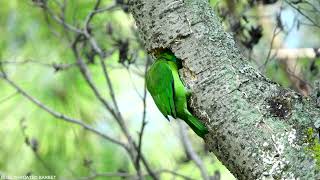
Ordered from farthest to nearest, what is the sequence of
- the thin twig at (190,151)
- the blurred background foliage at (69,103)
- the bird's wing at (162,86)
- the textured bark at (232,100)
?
the blurred background foliage at (69,103) → the thin twig at (190,151) → the bird's wing at (162,86) → the textured bark at (232,100)

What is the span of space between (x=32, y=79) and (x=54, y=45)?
0.26 meters

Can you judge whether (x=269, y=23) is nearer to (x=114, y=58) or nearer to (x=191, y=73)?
(x=114, y=58)

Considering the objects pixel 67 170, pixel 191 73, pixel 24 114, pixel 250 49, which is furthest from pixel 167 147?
pixel 191 73

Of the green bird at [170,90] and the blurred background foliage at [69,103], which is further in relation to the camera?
the blurred background foliage at [69,103]

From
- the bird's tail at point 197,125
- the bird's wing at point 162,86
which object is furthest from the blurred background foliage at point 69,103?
the bird's tail at point 197,125

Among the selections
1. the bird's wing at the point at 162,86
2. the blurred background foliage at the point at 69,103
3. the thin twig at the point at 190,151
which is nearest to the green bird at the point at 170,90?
the bird's wing at the point at 162,86

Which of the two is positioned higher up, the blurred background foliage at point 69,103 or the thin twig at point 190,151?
the blurred background foliage at point 69,103

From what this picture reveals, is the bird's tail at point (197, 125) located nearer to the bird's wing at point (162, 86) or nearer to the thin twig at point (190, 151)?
the bird's wing at point (162, 86)

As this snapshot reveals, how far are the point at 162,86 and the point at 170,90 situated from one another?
0.06 metres

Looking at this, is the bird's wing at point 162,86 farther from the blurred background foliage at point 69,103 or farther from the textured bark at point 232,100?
the blurred background foliage at point 69,103

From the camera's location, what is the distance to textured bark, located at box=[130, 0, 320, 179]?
131 cm

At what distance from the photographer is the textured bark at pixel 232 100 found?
4.29 ft

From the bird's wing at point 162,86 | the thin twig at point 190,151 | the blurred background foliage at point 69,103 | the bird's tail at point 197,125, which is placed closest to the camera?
the bird's tail at point 197,125

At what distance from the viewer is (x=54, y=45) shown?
397cm
